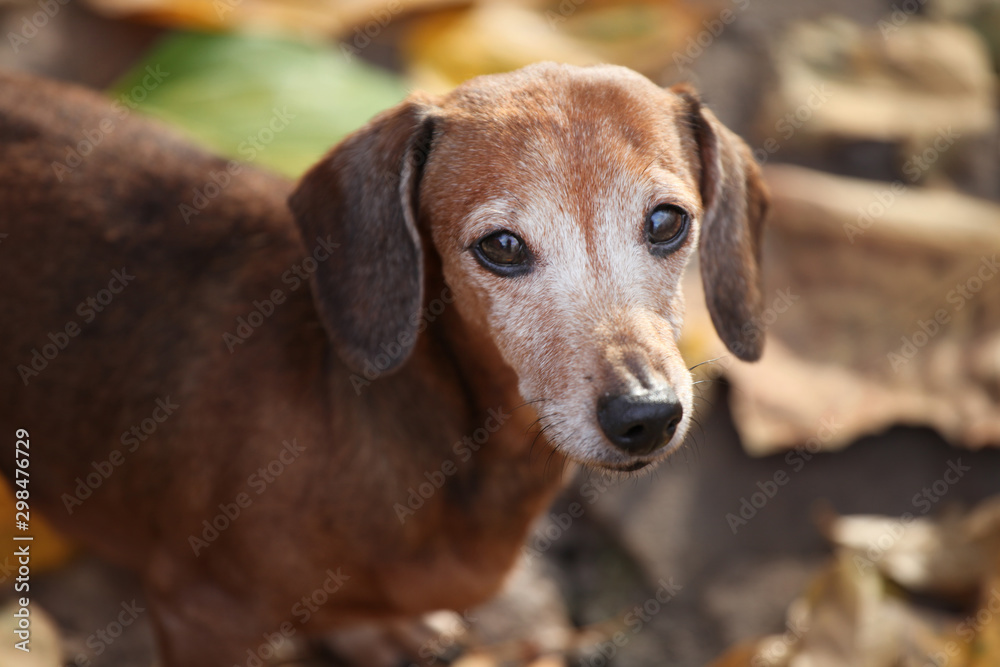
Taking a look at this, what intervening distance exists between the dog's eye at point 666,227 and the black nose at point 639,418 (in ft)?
1.47

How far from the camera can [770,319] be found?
4.20 meters

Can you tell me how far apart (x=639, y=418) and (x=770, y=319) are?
2.30 meters

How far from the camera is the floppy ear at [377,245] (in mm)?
2441

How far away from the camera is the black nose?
2.10 metres

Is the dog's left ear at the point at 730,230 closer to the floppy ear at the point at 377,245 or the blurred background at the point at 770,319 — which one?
the blurred background at the point at 770,319

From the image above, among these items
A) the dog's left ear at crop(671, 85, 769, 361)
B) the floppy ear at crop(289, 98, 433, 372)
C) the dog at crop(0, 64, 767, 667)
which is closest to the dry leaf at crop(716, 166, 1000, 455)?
the dog's left ear at crop(671, 85, 769, 361)

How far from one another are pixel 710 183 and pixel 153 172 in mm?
1672

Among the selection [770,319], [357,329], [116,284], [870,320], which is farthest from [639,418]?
[870,320]

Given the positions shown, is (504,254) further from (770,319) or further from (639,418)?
(770,319)

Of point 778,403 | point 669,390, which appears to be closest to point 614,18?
point 778,403

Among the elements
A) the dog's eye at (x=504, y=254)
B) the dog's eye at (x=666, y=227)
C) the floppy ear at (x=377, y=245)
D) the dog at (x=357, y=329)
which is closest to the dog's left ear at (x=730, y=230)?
the dog at (x=357, y=329)

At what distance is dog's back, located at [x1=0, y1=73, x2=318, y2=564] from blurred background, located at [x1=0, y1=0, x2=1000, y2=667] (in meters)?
0.83

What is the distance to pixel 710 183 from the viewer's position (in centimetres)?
262

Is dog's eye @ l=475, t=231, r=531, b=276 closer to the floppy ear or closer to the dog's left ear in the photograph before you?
the floppy ear
